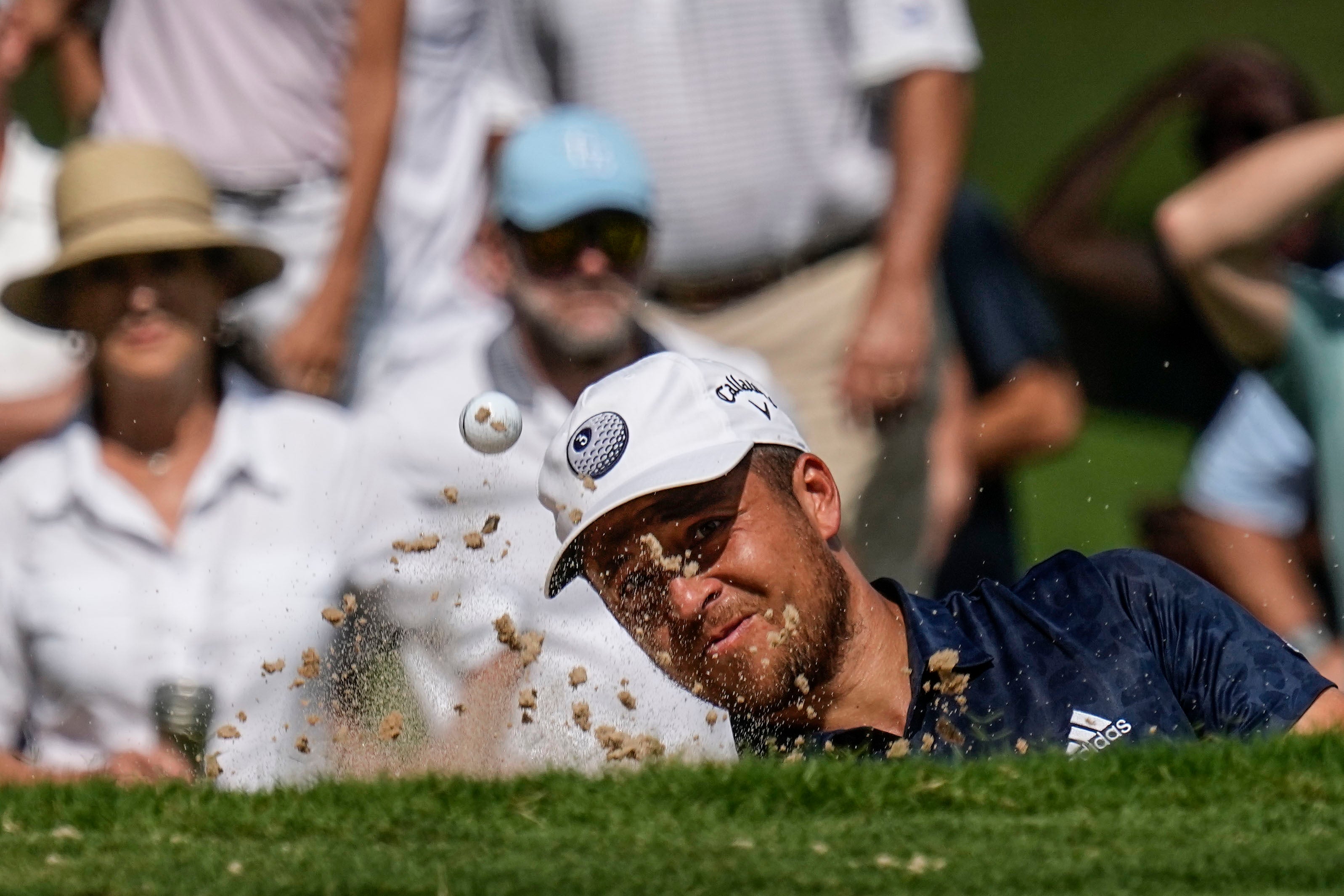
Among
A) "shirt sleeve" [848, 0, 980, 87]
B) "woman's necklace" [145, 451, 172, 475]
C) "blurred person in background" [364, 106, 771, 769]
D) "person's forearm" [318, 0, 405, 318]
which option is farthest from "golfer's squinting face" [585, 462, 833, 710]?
"shirt sleeve" [848, 0, 980, 87]

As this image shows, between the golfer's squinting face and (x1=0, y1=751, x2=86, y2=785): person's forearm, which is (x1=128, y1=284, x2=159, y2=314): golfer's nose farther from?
the golfer's squinting face

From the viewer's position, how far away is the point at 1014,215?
352 inches

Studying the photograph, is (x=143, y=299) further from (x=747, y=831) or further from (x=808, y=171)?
(x=747, y=831)

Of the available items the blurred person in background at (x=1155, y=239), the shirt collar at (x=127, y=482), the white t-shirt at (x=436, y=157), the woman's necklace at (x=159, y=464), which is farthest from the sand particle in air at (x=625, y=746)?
the blurred person in background at (x=1155, y=239)

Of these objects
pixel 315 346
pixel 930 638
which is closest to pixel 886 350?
pixel 315 346

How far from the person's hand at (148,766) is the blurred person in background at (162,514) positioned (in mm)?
51

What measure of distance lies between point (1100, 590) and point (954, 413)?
242cm

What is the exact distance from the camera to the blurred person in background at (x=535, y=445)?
14.7ft

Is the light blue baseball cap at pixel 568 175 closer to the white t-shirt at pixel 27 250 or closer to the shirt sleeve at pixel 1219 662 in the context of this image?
the white t-shirt at pixel 27 250

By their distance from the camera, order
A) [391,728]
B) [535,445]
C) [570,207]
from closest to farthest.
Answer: [391,728], [535,445], [570,207]

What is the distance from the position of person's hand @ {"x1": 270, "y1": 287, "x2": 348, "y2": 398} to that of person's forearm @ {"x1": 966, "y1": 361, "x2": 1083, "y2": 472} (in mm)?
1856

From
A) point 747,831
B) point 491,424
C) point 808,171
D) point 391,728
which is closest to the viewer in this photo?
point 747,831

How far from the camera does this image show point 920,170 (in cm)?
580

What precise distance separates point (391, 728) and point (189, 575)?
1.01 meters
